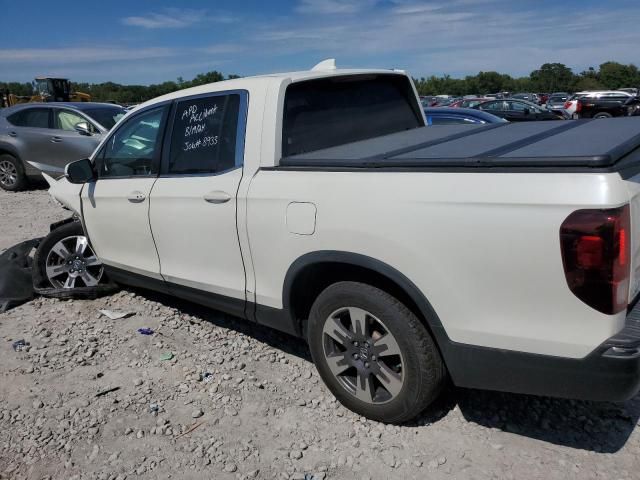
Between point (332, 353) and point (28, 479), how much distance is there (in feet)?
5.51

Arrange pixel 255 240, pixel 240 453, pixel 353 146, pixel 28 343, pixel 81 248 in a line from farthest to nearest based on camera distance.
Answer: pixel 81 248
pixel 28 343
pixel 353 146
pixel 255 240
pixel 240 453

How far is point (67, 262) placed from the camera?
16.8 feet

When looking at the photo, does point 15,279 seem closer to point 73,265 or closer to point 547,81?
point 73,265

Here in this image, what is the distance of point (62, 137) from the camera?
1036 cm

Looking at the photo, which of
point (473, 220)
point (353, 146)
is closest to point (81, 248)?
point (353, 146)

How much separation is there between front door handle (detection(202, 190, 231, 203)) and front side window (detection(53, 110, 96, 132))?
26.5 feet

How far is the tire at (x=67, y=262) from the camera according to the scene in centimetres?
504

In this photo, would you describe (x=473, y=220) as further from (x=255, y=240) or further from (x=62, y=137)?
(x=62, y=137)

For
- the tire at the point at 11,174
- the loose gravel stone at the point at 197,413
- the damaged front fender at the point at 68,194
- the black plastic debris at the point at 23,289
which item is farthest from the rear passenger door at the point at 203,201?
the tire at the point at 11,174

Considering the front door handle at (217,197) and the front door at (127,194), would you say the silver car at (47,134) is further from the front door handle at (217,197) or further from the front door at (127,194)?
the front door handle at (217,197)

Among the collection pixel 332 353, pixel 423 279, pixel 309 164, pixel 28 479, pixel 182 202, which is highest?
pixel 309 164

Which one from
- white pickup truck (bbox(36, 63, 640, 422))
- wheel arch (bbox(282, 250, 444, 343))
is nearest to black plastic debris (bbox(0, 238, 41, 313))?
white pickup truck (bbox(36, 63, 640, 422))

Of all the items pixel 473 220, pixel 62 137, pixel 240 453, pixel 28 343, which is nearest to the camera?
pixel 473 220

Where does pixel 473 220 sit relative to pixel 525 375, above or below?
above
